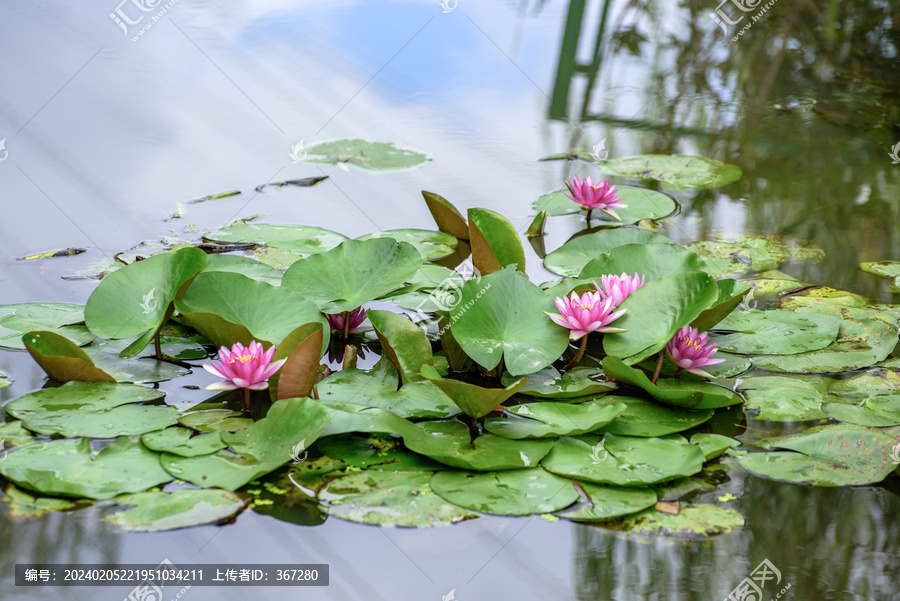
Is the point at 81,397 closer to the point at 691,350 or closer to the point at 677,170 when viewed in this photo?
the point at 691,350

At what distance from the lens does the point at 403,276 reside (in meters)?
A: 1.84

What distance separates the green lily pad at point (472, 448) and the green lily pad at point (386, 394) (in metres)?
0.06

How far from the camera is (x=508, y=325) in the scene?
68.7 inches

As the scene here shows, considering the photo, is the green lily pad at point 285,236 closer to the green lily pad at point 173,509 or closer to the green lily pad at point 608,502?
the green lily pad at point 173,509

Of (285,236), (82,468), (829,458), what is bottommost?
(82,468)

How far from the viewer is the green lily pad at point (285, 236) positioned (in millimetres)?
2299

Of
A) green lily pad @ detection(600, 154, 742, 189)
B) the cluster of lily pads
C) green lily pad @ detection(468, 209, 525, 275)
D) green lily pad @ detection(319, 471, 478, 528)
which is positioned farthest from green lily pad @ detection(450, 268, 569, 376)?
green lily pad @ detection(600, 154, 742, 189)

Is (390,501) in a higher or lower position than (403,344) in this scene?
lower

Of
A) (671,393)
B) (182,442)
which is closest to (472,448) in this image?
(671,393)

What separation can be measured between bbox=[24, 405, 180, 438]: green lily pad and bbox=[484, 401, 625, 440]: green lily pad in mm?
679

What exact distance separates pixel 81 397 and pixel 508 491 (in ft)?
3.06

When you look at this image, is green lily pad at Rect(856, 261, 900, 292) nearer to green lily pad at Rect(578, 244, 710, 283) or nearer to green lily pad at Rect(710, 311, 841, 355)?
green lily pad at Rect(710, 311, 841, 355)

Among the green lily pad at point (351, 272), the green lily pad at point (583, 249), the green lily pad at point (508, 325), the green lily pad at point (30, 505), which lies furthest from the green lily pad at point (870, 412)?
the green lily pad at point (30, 505)
